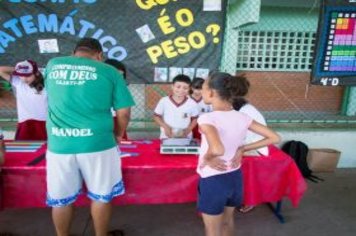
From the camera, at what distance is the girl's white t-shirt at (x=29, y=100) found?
271 cm

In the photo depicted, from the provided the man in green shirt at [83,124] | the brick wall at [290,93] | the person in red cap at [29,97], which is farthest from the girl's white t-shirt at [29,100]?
the brick wall at [290,93]

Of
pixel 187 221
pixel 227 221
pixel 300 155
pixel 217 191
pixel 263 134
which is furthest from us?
pixel 300 155

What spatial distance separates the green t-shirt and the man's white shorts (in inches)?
1.9

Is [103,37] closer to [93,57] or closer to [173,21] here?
[173,21]

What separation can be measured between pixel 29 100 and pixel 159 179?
130 centimetres

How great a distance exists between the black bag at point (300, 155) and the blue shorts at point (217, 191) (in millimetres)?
2380

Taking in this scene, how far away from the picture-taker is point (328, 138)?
418cm

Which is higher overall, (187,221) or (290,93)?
(290,93)

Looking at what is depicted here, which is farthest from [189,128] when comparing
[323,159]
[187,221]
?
[323,159]

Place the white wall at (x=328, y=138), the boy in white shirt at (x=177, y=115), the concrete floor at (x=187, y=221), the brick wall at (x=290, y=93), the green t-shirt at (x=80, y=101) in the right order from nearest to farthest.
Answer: the green t-shirt at (x=80, y=101) < the concrete floor at (x=187, y=221) < the boy in white shirt at (x=177, y=115) < the white wall at (x=328, y=138) < the brick wall at (x=290, y=93)

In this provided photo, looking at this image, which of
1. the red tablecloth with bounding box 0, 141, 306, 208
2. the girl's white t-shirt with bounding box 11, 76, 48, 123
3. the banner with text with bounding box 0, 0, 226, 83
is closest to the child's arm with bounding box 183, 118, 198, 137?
the red tablecloth with bounding box 0, 141, 306, 208

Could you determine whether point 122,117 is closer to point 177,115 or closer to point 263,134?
point 263,134

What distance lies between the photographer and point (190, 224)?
108 inches

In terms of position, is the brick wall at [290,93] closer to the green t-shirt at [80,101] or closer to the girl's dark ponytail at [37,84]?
the girl's dark ponytail at [37,84]
